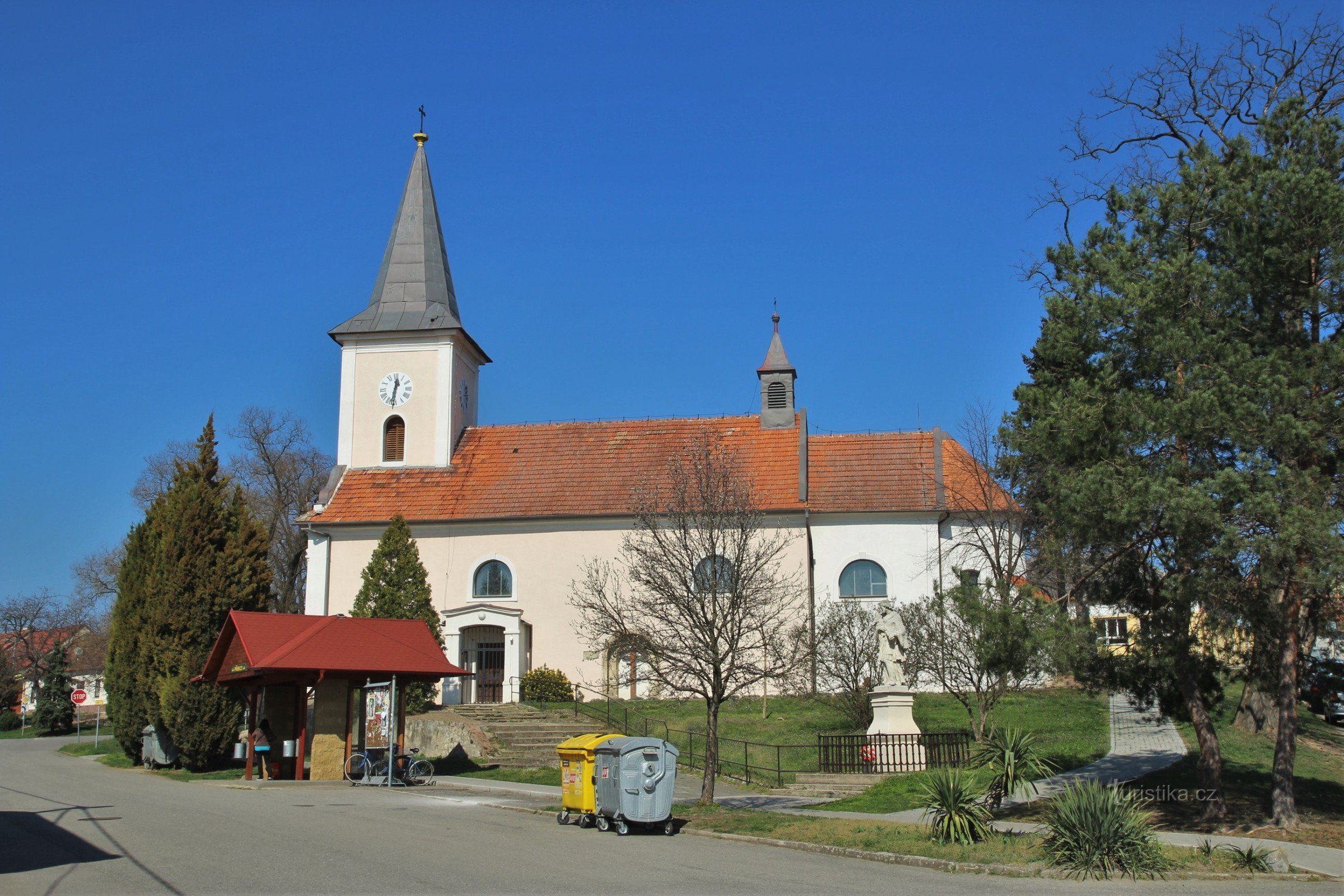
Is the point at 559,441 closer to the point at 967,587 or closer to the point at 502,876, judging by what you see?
the point at 967,587

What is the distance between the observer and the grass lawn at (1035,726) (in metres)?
18.0

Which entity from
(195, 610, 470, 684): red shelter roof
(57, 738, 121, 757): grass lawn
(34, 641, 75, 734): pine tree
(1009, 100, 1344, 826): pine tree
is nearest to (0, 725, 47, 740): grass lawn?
(34, 641, 75, 734): pine tree

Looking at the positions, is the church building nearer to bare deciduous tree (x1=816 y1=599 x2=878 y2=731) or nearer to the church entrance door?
the church entrance door

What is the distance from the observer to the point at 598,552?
3559cm

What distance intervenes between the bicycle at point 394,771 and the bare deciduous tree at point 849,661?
9398mm

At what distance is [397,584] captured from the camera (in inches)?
1340

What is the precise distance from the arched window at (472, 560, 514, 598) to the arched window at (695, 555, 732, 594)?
18.3 meters

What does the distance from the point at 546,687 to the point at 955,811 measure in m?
21.3

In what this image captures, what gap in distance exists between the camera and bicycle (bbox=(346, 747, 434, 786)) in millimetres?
21562

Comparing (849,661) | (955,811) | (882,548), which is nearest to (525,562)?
(882,548)

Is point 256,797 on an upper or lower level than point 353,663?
lower

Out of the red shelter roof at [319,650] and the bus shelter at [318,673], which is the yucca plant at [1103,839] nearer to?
the bus shelter at [318,673]

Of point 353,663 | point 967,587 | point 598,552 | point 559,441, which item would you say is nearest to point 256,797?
point 353,663

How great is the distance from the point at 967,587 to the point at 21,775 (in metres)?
22.9
